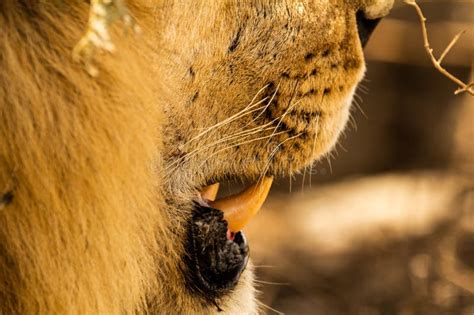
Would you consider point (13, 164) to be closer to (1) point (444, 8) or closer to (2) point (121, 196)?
(2) point (121, 196)

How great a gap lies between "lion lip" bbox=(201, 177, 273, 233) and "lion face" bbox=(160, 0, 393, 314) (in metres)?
0.11

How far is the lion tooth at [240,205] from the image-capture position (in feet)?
8.59

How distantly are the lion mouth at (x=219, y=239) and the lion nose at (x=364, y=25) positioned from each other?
1.34 feet

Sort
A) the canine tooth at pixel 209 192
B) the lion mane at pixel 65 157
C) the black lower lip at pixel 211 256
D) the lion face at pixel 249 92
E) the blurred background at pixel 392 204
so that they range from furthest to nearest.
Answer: the blurred background at pixel 392 204
the canine tooth at pixel 209 192
the black lower lip at pixel 211 256
the lion face at pixel 249 92
the lion mane at pixel 65 157

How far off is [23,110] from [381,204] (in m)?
3.45

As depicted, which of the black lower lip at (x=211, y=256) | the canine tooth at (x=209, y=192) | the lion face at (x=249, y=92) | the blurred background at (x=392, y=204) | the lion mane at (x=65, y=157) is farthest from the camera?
the blurred background at (x=392, y=204)

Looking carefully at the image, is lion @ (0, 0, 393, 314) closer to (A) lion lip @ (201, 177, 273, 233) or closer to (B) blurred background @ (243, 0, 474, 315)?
(A) lion lip @ (201, 177, 273, 233)

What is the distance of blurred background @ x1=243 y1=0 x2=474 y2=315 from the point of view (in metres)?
4.47

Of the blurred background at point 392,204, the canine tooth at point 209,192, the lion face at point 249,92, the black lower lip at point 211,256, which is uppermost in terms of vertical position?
the lion face at point 249,92

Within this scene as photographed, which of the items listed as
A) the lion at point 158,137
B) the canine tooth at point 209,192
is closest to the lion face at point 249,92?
the lion at point 158,137

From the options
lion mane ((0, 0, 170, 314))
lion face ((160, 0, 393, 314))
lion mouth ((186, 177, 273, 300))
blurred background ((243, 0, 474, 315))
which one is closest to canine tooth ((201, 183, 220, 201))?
lion mouth ((186, 177, 273, 300))

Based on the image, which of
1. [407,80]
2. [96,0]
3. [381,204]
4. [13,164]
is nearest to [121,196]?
[13,164]

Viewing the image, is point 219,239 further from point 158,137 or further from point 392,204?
point 392,204

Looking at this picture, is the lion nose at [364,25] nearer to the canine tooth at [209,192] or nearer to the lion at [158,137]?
the lion at [158,137]
